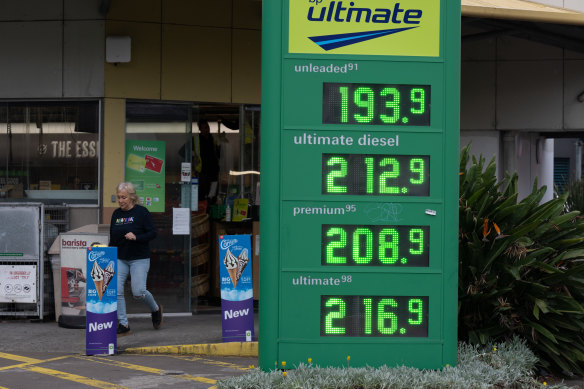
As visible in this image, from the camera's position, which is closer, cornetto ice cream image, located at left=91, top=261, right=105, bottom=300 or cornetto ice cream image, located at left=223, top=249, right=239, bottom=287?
cornetto ice cream image, located at left=91, top=261, right=105, bottom=300

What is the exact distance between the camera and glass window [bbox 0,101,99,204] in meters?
13.3

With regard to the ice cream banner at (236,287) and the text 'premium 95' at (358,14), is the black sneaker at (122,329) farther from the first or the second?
the text 'premium 95' at (358,14)

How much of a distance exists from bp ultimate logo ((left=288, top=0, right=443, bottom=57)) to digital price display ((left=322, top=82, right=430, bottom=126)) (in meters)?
0.29

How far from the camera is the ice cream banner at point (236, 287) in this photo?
402 inches

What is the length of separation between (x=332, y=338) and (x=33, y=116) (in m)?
8.49

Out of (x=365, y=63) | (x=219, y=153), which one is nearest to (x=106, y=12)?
(x=219, y=153)

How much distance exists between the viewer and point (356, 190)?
659cm

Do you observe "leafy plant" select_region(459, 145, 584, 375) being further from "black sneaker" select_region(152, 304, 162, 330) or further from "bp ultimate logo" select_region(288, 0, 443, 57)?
"black sneaker" select_region(152, 304, 162, 330)

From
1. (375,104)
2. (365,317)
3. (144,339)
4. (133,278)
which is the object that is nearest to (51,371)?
(144,339)

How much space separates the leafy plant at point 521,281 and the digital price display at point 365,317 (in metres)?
2.01

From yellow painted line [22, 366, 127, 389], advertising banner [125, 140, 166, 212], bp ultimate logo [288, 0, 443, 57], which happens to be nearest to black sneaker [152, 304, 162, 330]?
advertising banner [125, 140, 166, 212]

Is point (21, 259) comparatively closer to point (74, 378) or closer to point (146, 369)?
point (146, 369)

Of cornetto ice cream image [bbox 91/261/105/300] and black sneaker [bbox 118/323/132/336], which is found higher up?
cornetto ice cream image [bbox 91/261/105/300]

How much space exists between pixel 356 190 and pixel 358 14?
1414mm
